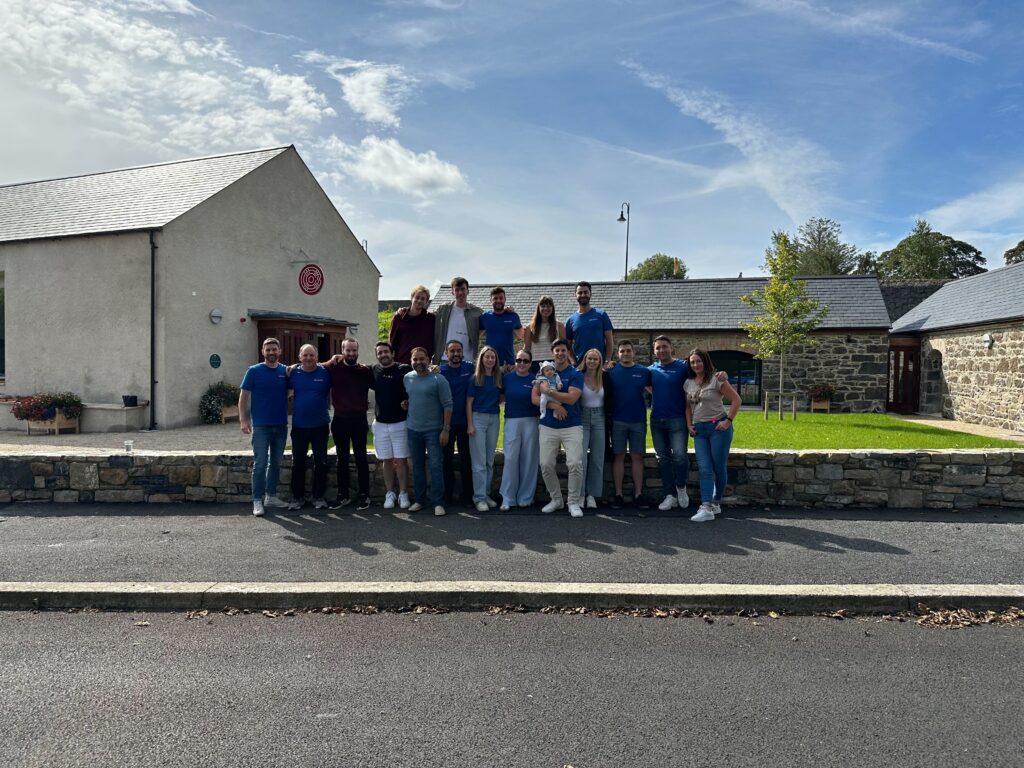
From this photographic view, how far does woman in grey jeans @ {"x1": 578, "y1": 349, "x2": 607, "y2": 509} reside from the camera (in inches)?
269

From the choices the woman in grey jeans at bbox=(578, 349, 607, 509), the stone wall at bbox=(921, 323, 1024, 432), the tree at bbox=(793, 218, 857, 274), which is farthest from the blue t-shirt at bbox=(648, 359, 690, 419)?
the tree at bbox=(793, 218, 857, 274)

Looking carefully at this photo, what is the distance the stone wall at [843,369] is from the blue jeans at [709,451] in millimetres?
14878

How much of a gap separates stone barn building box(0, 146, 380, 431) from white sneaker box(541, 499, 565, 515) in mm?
11394

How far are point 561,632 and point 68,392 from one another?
15.3 meters

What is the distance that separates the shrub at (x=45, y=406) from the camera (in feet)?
47.2

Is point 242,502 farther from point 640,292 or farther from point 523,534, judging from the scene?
point 640,292

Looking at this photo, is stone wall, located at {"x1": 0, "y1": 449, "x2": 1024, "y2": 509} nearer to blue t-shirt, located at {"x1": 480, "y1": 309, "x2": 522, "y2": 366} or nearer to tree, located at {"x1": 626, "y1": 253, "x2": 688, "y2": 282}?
blue t-shirt, located at {"x1": 480, "y1": 309, "x2": 522, "y2": 366}

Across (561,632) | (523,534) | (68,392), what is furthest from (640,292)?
(561,632)

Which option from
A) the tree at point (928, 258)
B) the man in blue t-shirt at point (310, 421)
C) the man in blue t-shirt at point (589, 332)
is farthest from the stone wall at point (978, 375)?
the tree at point (928, 258)

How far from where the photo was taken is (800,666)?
3594mm

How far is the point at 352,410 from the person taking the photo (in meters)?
7.03

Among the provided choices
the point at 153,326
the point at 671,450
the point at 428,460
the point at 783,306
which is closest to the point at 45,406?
the point at 153,326

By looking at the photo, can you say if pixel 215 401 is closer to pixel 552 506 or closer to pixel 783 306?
pixel 552 506

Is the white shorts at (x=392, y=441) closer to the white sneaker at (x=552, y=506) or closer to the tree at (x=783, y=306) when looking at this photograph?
the white sneaker at (x=552, y=506)
